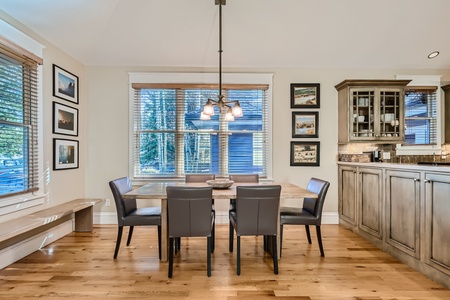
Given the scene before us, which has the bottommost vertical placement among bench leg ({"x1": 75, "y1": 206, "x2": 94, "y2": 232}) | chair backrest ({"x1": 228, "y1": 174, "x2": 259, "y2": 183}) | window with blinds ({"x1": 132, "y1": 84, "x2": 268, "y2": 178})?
bench leg ({"x1": 75, "y1": 206, "x2": 94, "y2": 232})

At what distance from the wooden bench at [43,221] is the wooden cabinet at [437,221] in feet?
12.4

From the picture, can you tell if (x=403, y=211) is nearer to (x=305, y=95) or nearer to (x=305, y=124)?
(x=305, y=124)

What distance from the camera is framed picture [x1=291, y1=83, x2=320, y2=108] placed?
409 centimetres

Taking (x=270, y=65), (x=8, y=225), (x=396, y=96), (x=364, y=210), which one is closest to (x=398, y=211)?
(x=364, y=210)

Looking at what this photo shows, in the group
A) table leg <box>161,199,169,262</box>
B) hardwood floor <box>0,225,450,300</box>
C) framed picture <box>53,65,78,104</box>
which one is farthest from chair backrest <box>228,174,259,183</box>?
framed picture <box>53,65,78,104</box>

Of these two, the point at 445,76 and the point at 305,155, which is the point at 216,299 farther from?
the point at 445,76

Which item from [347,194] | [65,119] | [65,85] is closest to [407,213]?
[347,194]

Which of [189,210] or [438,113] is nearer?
[189,210]

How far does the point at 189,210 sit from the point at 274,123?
2.36 metres

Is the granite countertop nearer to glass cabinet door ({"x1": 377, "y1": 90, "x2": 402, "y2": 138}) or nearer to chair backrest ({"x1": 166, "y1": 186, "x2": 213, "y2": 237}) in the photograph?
glass cabinet door ({"x1": 377, "y1": 90, "x2": 402, "y2": 138})

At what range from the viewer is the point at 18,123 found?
2.76 meters

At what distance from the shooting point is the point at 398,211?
271 cm

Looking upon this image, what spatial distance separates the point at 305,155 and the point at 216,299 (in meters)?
2.75

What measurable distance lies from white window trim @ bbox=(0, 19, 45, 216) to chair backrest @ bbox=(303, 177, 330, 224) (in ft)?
10.7
